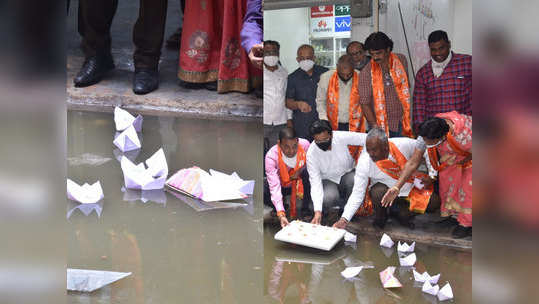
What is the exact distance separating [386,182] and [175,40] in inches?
165

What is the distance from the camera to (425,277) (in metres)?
2.24

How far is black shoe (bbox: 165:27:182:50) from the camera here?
6100mm

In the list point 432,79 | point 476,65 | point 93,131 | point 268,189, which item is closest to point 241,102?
point 93,131

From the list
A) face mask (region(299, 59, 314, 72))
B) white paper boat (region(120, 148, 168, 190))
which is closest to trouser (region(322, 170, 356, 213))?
face mask (region(299, 59, 314, 72))

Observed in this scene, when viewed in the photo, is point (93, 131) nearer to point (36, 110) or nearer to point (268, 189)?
point (268, 189)

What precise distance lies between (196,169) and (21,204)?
2.76 m

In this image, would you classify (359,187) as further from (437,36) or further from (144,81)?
(144,81)

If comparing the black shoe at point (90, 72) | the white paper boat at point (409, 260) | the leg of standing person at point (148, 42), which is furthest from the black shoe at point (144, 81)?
the white paper boat at point (409, 260)

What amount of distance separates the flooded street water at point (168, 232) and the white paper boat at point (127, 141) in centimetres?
5

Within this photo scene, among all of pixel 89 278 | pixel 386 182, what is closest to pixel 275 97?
pixel 386 182

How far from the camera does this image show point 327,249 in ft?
8.06

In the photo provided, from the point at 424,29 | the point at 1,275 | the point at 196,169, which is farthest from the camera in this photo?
the point at 196,169

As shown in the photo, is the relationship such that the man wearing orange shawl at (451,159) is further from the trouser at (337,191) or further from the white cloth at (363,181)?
the trouser at (337,191)

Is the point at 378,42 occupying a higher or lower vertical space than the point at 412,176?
higher
